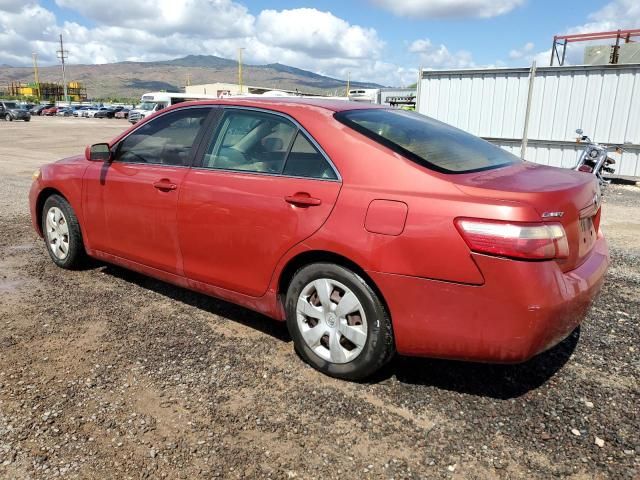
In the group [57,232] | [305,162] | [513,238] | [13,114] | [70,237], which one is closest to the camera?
[513,238]

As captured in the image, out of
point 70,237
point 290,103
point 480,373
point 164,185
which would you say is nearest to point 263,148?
point 290,103

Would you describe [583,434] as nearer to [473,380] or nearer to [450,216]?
[473,380]

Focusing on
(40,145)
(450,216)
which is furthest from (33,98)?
(450,216)

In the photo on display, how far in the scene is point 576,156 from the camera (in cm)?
1223

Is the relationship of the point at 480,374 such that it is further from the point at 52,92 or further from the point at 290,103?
the point at 52,92

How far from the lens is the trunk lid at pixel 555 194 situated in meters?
2.54

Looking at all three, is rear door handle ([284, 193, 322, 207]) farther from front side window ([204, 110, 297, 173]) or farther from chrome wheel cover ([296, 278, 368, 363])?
chrome wheel cover ([296, 278, 368, 363])

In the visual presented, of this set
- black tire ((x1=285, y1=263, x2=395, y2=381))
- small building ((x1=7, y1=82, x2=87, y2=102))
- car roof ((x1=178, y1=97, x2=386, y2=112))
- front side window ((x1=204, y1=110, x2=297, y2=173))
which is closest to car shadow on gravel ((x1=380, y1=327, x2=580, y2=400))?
black tire ((x1=285, y1=263, x2=395, y2=381))

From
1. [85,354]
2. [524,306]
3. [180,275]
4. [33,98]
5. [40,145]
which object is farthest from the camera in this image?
[33,98]

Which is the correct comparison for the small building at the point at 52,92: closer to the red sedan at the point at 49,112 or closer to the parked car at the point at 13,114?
the red sedan at the point at 49,112

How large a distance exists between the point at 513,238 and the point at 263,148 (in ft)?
5.56

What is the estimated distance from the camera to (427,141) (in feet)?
10.6

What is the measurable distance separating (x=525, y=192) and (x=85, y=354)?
2.77 metres

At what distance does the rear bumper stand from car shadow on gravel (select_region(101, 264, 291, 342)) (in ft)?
3.92
